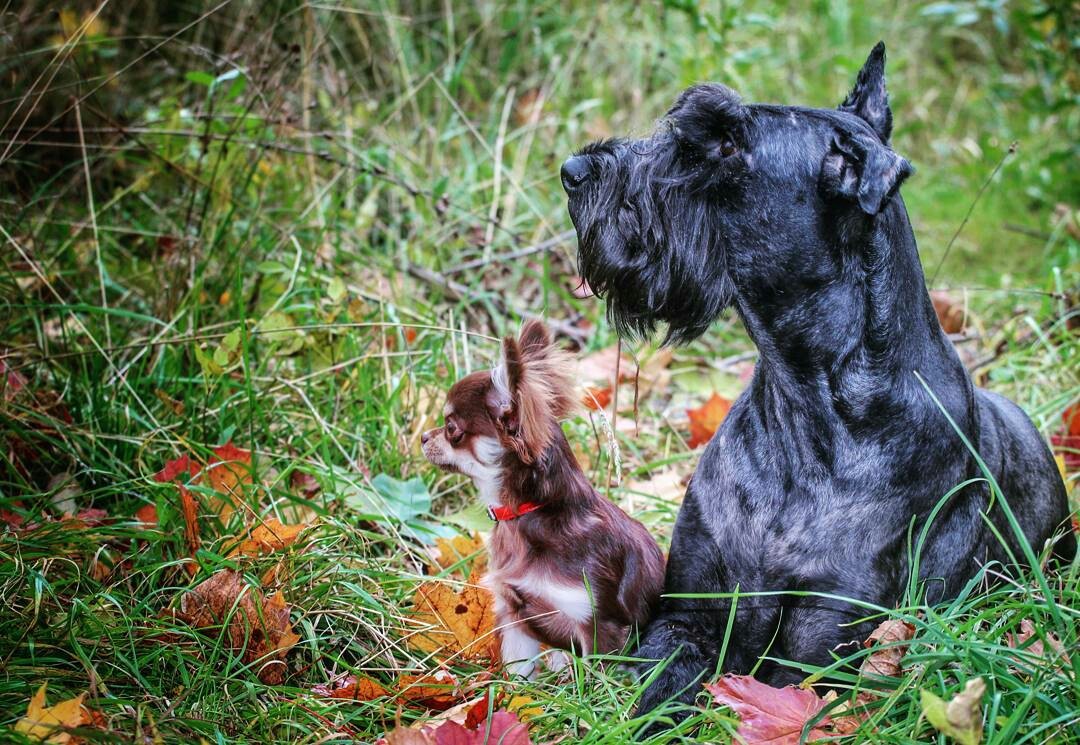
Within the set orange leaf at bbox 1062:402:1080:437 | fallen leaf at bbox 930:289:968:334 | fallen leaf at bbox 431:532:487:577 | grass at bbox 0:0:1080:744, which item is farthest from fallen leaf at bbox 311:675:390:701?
fallen leaf at bbox 930:289:968:334

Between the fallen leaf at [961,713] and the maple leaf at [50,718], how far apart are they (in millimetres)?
1657

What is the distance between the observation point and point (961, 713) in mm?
1996

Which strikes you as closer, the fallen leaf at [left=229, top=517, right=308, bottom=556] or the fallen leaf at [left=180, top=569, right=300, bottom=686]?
the fallen leaf at [left=180, top=569, right=300, bottom=686]

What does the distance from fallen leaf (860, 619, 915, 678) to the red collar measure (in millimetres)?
884

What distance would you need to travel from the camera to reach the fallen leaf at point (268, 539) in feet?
9.84

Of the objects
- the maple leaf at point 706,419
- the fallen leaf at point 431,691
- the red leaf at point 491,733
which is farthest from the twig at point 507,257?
the red leaf at point 491,733

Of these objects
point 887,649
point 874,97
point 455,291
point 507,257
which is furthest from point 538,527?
point 507,257

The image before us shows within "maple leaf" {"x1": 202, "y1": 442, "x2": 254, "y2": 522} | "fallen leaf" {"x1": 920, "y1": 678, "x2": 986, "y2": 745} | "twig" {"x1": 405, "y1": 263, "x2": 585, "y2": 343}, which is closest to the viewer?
"fallen leaf" {"x1": 920, "y1": 678, "x2": 986, "y2": 745}

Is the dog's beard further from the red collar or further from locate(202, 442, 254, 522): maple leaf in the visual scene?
locate(202, 442, 254, 522): maple leaf

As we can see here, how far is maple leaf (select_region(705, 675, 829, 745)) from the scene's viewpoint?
2398 mm

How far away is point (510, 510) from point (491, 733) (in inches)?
26.2

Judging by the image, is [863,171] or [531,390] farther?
[531,390]

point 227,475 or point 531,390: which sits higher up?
point 531,390

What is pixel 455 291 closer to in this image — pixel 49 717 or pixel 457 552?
pixel 457 552
